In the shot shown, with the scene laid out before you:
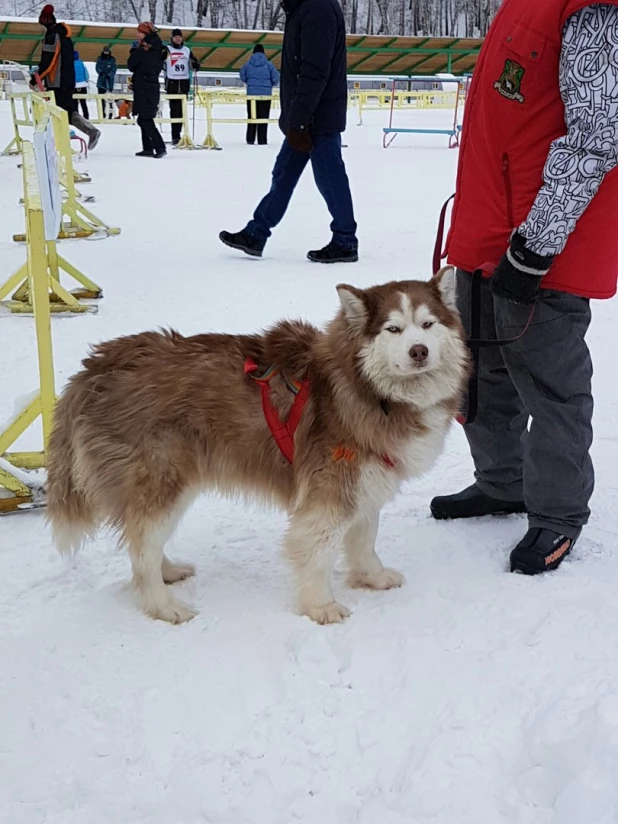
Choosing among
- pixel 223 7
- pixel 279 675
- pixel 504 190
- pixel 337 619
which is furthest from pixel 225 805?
pixel 223 7

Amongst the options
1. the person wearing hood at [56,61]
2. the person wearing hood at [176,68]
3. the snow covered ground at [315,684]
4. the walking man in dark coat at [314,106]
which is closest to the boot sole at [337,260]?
the walking man in dark coat at [314,106]

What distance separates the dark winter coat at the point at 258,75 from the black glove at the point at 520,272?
17111 millimetres

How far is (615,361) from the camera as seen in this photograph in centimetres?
487

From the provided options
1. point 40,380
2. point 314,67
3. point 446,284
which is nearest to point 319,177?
point 314,67

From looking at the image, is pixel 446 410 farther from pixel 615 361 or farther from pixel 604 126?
pixel 615 361

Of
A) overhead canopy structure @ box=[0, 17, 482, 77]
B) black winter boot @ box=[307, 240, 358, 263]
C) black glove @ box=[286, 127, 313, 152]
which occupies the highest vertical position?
overhead canopy structure @ box=[0, 17, 482, 77]

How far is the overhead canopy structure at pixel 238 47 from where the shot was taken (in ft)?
94.7

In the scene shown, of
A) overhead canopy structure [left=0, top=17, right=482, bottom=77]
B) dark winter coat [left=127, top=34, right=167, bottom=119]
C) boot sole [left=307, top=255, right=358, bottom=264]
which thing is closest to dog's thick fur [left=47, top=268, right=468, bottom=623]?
boot sole [left=307, top=255, right=358, bottom=264]

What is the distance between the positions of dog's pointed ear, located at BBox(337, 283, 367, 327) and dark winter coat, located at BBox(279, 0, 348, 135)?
171 inches

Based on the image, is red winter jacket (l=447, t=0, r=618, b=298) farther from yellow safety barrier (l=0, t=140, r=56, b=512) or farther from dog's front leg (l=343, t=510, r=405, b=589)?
yellow safety barrier (l=0, t=140, r=56, b=512)

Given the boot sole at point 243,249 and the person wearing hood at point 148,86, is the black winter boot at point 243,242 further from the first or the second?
the person wearing hood at point 148,86

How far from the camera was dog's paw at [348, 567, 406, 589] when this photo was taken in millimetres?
2781

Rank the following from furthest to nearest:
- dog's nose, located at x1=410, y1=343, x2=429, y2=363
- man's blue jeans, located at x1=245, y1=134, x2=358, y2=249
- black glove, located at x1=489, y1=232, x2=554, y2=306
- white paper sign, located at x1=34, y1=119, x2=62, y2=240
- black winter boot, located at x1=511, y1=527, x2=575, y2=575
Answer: man's blue jeans, located at x1=245, y1=134, x2=358, y2=249 → white paper sign, located at x1=34, y1=119, x2=62, y2=240 → black winter boot, located at x1=511, y1=527, x2=575, y2=575 → black glove, located at x1=489, y1=232, x2=554, y2=306 → dog's nose, located at x1=410, y1=343, x2=429, y2=363

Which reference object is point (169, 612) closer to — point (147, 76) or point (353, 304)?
point (353, 304)
